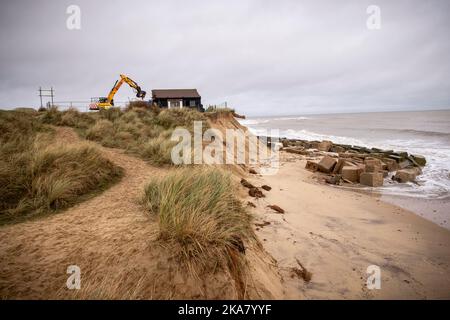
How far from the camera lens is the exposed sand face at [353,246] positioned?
340cm

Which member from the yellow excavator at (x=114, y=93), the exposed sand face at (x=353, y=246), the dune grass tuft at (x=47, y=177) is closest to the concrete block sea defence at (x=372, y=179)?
A: the exposed sand face at (x=353, y=246)

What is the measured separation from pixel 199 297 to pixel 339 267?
2.67 meters

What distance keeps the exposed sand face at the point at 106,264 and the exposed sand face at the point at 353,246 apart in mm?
769

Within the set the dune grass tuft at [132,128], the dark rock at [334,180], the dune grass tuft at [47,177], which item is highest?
the dune grass tuft at [132,128]

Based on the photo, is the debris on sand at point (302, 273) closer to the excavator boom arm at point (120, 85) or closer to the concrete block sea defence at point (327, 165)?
the concrete block sea defence at point (327, 165)

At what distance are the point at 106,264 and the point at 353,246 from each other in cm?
442

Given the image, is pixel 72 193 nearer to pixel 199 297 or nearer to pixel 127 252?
pixel 127 252

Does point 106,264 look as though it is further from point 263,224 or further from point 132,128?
point 132,128

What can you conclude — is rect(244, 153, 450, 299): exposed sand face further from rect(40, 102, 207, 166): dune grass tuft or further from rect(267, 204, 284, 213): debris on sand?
rect(40, 102, 207, 166): dune grass tuft

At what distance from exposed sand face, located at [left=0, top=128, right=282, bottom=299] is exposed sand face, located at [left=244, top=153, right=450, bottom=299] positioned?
769 millimetres

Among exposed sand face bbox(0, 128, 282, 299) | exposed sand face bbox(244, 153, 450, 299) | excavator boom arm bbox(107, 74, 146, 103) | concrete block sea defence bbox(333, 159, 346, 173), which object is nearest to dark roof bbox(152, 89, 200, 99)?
excavator boom arm bbox(107, 74, 146, 103)

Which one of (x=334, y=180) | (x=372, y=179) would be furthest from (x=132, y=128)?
(x=372, y=179)

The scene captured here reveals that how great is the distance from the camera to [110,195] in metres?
4.93

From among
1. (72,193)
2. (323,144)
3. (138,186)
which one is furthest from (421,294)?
(323,144)
